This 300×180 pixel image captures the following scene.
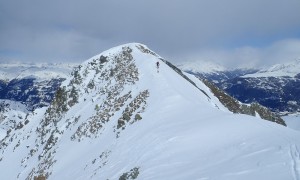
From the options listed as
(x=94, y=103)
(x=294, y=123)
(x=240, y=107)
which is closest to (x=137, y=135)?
(x=94, y=103)

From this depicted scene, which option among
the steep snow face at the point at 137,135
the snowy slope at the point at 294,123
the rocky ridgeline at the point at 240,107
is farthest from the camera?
the snowy slope at the point at 294,123

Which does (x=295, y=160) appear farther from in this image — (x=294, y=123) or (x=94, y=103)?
(x=294, y=123)

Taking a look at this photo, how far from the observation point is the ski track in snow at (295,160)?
61.1 feet

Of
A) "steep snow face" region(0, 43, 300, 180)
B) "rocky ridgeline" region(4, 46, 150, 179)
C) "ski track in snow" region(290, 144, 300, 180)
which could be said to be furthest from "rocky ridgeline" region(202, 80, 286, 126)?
"ski track in snow" region(290, 144, 300, 180)

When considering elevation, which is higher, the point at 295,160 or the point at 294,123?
the point at 295,160

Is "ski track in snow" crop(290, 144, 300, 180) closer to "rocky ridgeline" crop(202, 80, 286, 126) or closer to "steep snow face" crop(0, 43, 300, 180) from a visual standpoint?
"steep snow face" crop(0, 43, 300, 180)

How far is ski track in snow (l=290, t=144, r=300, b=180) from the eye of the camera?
18616 millimetres

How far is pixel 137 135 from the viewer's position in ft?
133

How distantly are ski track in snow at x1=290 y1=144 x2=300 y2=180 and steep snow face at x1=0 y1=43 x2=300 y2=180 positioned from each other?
0.05m

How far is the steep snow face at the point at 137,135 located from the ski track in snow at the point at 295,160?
0.17 feet

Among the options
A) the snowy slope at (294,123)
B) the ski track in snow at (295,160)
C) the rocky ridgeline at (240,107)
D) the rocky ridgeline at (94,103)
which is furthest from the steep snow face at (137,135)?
the snowy slope at (294,123)

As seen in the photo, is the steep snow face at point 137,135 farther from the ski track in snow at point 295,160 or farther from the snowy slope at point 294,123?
the snowy slope at point 294,123

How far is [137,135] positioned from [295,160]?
22128 millimetres

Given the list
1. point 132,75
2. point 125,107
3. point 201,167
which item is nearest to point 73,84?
point 132,75
